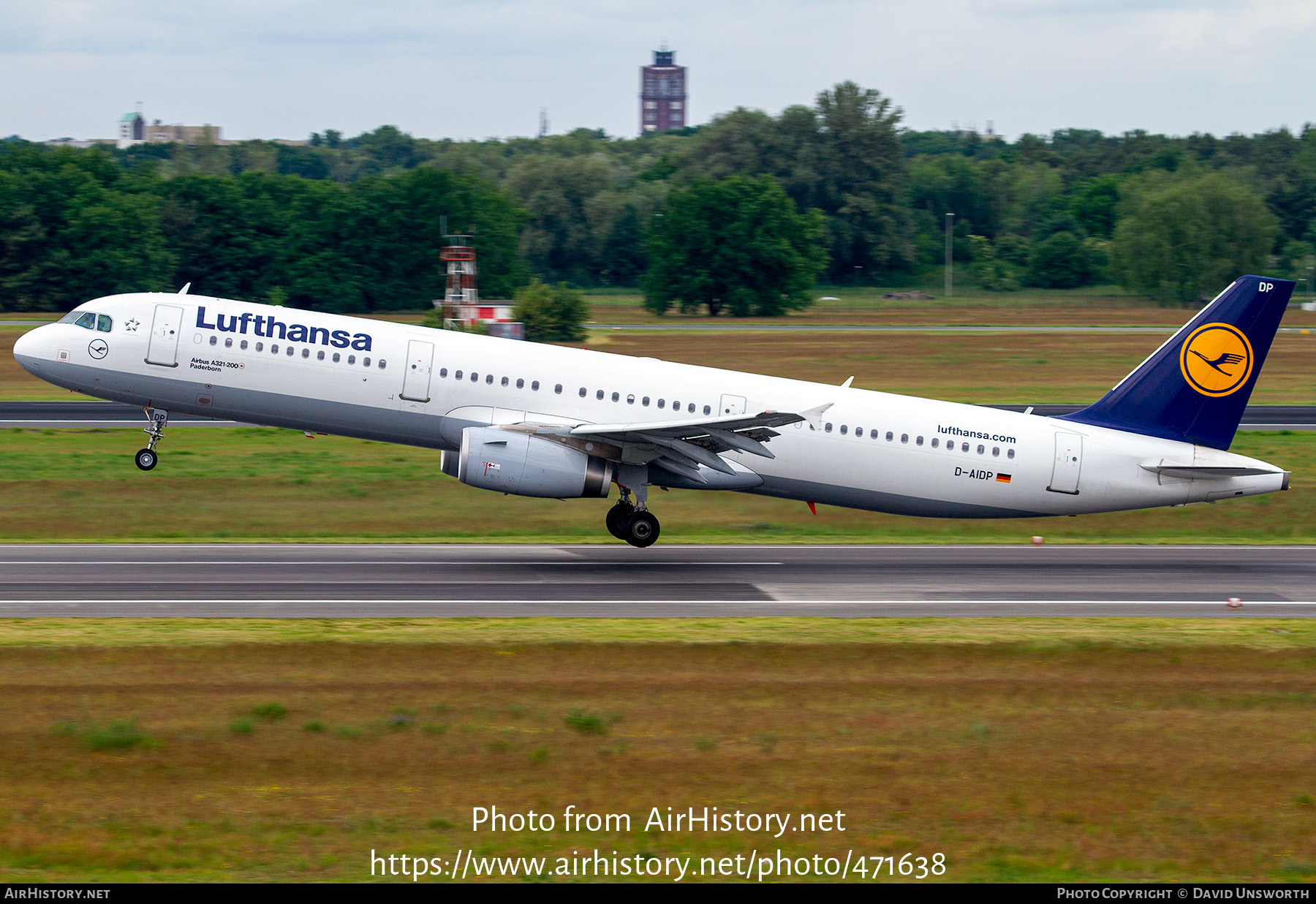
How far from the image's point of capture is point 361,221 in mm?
107375

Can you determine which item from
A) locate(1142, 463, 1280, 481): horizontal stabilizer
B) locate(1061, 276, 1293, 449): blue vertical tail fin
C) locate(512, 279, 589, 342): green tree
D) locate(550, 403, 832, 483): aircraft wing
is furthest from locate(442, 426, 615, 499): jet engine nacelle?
locate(512, 279, 589, 342): green tree

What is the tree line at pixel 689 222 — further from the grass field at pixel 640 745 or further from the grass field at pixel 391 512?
the grass field at pixel 640 745

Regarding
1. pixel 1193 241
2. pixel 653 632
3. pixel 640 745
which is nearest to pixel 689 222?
pixel 1193 241

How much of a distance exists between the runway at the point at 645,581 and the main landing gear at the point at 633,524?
0.45 m

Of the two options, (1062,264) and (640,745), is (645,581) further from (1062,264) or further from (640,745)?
(1062,264)

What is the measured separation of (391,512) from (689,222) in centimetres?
8298

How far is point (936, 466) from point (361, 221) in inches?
3432

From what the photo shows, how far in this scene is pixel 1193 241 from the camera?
4592 inches

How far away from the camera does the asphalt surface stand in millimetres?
44344

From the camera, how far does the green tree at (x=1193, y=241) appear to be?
116 meters

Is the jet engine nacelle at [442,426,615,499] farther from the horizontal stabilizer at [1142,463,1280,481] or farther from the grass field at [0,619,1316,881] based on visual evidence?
the horizontal stabilizer at [1142,463,1280,481]

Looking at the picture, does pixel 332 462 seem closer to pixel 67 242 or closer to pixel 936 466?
pixel 936 466

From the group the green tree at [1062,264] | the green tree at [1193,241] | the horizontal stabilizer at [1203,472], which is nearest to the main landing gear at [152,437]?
the horizontal stabilizer at [1203,472]
